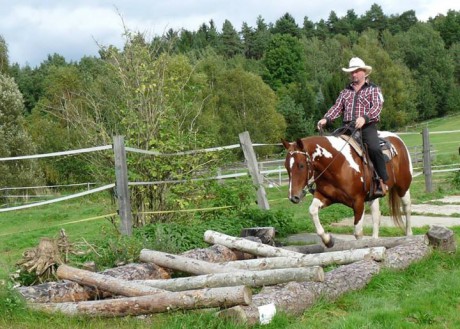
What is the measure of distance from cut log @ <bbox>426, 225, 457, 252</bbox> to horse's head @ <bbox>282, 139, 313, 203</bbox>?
155 centimetres

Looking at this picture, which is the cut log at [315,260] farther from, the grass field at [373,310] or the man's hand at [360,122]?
the man's hand at [360,122]

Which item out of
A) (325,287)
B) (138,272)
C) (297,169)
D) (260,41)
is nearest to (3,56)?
(297,169)

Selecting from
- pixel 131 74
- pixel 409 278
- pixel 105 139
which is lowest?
pixel 409 278

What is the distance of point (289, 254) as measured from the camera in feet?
22.2

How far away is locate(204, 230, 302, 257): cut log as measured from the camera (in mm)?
6918

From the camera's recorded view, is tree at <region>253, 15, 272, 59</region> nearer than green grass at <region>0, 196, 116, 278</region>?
No

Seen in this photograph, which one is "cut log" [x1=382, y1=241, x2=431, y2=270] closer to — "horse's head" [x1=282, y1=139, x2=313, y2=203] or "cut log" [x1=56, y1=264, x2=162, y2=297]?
"horse's head" [x1=282, y1=139, x2=313, y2=203]

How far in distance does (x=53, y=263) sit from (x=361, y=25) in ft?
468

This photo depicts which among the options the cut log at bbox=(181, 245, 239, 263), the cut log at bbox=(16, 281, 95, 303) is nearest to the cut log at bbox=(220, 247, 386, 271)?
the cut log at bbox=(181, 245, 239, 263)

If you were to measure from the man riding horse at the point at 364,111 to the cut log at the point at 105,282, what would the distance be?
374cm

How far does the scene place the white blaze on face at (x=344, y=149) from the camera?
7.56 m

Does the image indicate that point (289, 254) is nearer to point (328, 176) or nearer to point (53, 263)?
point (328, 176)

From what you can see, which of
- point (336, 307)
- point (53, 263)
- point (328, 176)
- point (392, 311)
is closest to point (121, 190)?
point (53, 263)

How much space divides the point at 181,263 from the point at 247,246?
4.01ft
